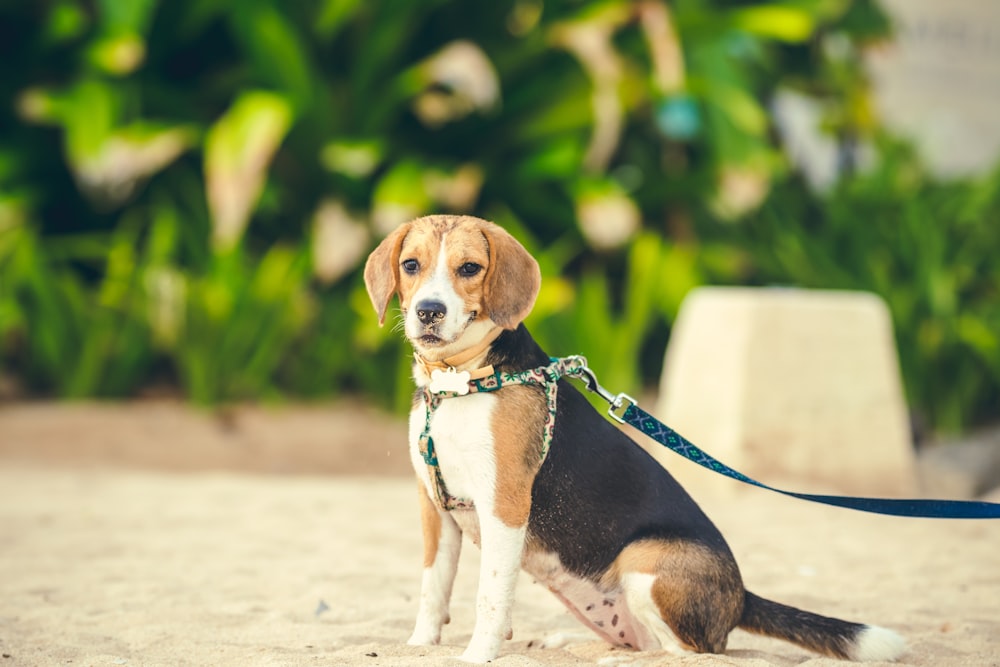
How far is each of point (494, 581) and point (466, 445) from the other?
311 millimetres

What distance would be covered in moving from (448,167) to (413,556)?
4.04 meters

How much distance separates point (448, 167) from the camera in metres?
7.68

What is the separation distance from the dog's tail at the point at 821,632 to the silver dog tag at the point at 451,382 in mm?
916

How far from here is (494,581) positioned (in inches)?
96.0

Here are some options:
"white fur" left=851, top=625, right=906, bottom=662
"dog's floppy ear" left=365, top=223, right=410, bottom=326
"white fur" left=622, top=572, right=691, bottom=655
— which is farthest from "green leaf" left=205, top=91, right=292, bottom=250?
"white fur" left=851, top=625, right=906, bottom=662

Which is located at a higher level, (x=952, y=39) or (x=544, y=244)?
(x=952, y=39)

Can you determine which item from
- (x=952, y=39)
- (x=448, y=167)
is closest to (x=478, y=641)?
(x=448, y=167)

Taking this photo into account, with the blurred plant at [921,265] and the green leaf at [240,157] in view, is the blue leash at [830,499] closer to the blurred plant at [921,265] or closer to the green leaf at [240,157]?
the green leaf at [240,157]

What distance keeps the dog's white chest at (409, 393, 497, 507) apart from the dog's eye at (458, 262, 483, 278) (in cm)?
27

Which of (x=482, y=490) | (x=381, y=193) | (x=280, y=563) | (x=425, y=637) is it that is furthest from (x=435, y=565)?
(x=381, y=193)

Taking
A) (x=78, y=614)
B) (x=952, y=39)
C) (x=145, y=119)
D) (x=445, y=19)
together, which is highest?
(x=952, y=39)

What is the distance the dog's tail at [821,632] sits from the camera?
104 inches

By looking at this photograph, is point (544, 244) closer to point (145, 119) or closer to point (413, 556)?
point (145, 119)

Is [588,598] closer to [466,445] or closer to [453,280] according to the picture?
[466,445]
